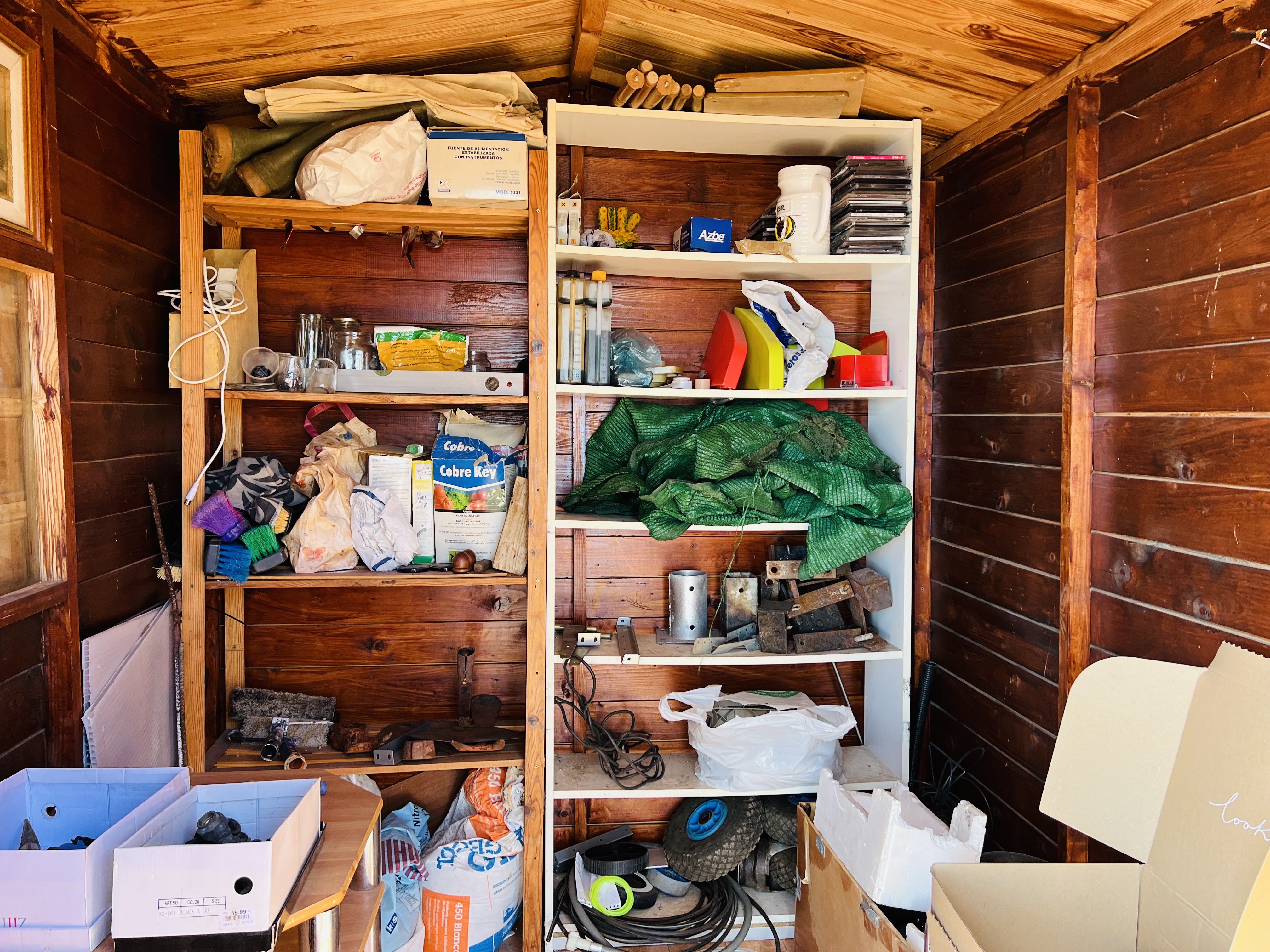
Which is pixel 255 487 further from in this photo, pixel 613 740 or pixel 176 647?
pixel 613 740

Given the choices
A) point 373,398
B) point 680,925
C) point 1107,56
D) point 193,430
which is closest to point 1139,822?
point 680,925

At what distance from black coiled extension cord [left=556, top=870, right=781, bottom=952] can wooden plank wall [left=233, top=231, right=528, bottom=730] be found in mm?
602

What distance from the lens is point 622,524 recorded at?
2367mm

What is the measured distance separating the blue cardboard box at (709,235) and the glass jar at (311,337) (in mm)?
1070

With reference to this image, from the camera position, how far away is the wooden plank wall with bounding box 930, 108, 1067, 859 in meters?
2.11

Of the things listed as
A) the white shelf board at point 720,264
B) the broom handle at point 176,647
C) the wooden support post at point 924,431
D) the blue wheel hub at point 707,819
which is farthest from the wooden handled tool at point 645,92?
the blue wheel hub at point 707,819

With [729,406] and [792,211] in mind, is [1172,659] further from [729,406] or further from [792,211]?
[792,211]

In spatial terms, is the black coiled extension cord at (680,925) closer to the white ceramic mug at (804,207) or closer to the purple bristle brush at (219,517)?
the purple bristle brush at (219,517)

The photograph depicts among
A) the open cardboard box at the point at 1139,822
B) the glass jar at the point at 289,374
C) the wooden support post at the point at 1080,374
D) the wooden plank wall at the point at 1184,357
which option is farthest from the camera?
the glass jar at the point at 289,374

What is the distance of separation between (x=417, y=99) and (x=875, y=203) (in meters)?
1.28

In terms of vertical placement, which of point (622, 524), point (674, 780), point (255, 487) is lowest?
point (674, 780)

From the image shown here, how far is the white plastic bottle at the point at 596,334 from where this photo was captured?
7.92 ft

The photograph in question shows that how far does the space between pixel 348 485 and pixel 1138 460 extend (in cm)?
191

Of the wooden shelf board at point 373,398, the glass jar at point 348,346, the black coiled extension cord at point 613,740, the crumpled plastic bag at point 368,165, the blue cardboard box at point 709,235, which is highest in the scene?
the crumpled plastic bag at point 368,165
